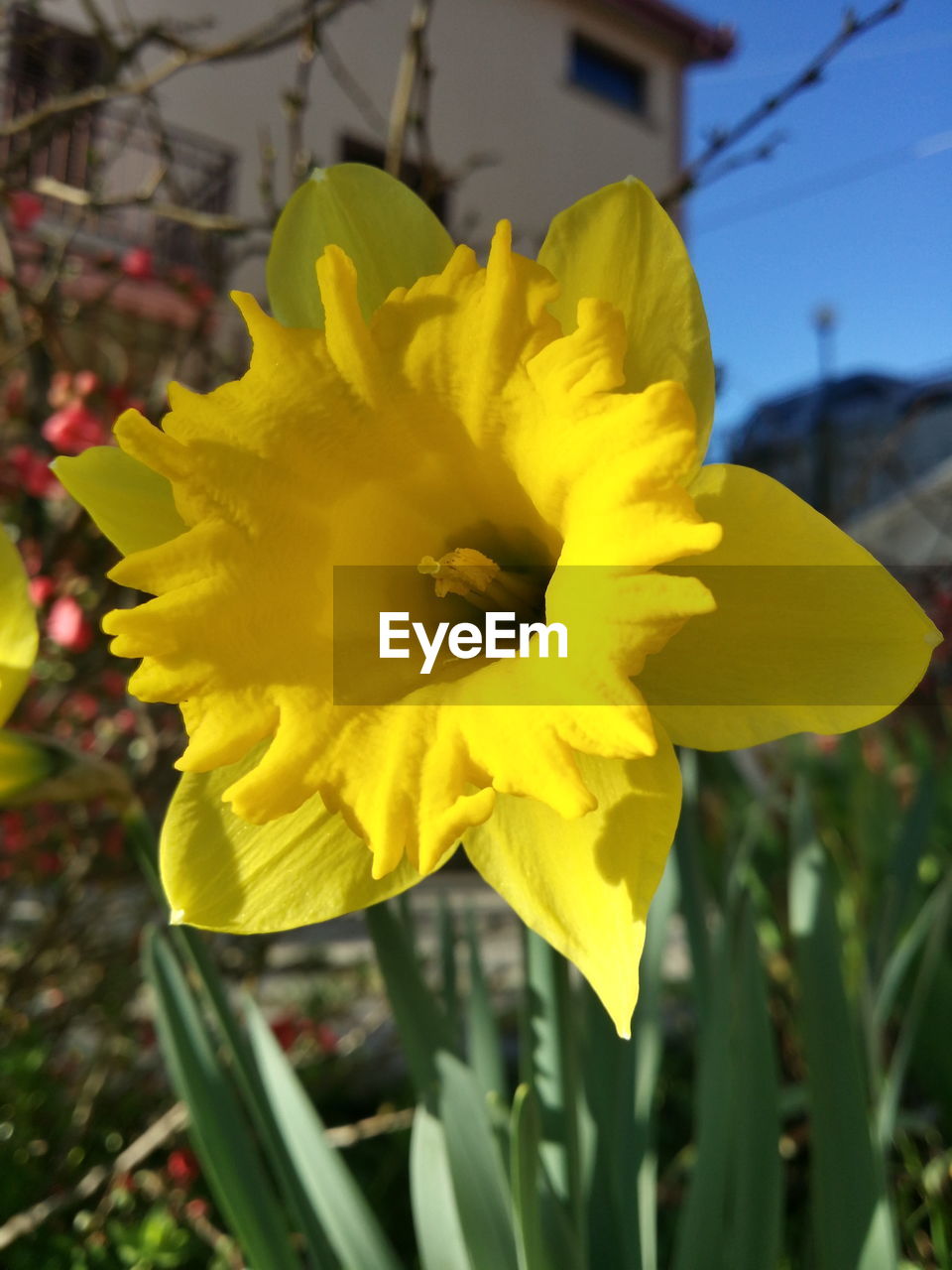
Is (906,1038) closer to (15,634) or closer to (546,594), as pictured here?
(546,594)

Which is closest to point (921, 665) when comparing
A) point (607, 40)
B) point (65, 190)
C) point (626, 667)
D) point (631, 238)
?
point (626, 667)

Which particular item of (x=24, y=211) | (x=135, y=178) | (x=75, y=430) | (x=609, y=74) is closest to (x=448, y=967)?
(x=75, y=430)

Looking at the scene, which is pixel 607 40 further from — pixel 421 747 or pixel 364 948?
pixel 421 747

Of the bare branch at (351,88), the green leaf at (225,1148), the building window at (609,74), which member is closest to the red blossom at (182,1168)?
the green leaf at (225,1148)

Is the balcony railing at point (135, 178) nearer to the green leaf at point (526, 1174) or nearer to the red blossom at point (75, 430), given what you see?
the red blossom at point (75, 430)

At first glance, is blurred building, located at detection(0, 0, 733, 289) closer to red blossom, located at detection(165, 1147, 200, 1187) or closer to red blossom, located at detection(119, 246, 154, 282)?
red blossom, located at detection(119, 246, 154, 282)

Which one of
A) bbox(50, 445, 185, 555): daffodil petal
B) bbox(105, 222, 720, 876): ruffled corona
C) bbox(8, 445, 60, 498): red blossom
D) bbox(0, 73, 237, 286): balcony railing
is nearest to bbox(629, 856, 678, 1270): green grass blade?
bbox(105, 222, 720, 876): ruffled corona
